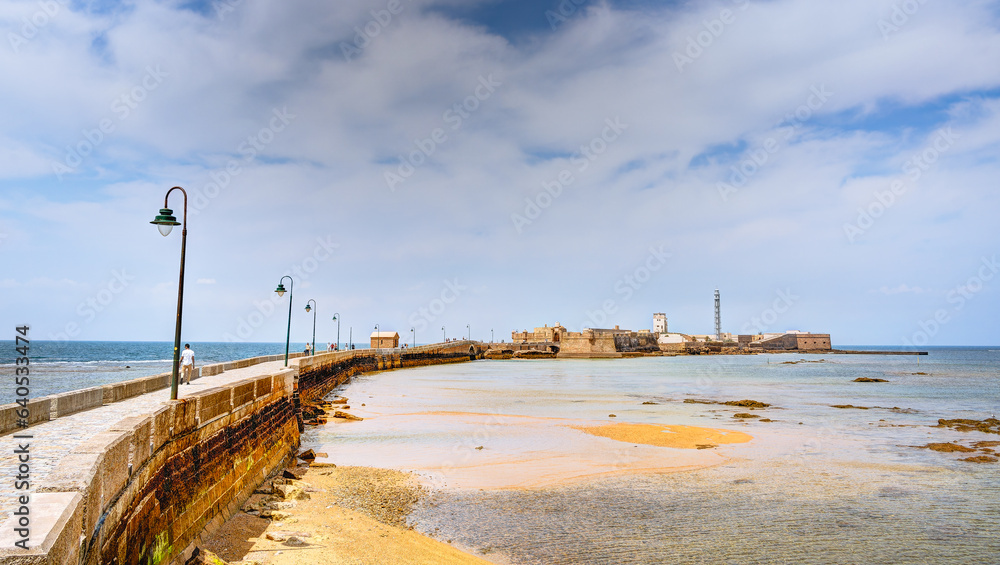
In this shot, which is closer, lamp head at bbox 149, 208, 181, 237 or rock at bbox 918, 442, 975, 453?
lamp head at bbox 149, 208, 181, 237

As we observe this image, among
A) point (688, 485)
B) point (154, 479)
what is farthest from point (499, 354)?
point (154, 479)

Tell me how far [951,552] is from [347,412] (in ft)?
72.1

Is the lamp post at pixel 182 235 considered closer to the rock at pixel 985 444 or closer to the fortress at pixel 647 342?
the rock at pixel 985 444

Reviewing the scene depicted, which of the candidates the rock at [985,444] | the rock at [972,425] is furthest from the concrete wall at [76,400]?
the rock at [972,425]

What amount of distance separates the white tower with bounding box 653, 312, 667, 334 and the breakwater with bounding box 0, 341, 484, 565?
161696mm

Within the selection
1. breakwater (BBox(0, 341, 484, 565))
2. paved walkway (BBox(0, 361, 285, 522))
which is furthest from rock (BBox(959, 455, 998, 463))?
paved walkway (BBox(0, 361, 285, 522))

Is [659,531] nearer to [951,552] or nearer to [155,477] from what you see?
[951,552]

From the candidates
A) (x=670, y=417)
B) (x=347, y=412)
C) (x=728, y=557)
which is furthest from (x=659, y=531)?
(x=347, y=412)

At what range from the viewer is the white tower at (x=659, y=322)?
168 meters

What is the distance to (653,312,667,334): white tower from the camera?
16850cm

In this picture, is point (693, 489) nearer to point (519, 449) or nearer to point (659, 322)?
point (519, 449)

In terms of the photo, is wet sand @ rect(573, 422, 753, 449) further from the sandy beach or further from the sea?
the sandy beach

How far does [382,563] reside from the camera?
27.8 ft

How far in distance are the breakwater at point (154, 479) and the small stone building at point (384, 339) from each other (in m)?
74.9
